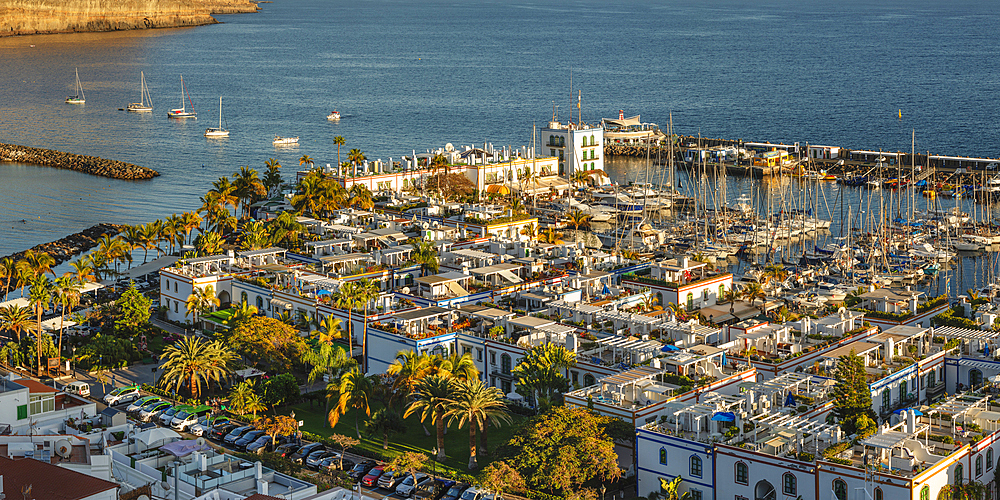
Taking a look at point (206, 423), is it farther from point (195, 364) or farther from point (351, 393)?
point (351, 393)

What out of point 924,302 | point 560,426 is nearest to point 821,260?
point 924,302

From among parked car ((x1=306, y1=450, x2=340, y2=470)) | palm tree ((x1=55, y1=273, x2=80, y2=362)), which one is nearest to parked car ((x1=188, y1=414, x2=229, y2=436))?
parked car ((x1=306, y1=450, x2=340, y2=470))

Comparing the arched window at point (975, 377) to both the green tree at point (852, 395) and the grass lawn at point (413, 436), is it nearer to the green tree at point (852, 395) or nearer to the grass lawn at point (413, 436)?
the green tree at point (852, 395)

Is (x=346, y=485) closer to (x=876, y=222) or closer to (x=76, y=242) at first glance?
(x=76, y=242)

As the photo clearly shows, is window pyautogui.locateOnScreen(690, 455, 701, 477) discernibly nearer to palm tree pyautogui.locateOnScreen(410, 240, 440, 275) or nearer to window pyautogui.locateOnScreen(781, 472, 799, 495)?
window pyautogui.locateOnScreen(781, 472, 799, 495)

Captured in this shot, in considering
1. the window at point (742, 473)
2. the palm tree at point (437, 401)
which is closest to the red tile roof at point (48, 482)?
the palm tree at point (437, 401)

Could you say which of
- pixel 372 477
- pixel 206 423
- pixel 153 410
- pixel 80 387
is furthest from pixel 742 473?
pixel 80 387
